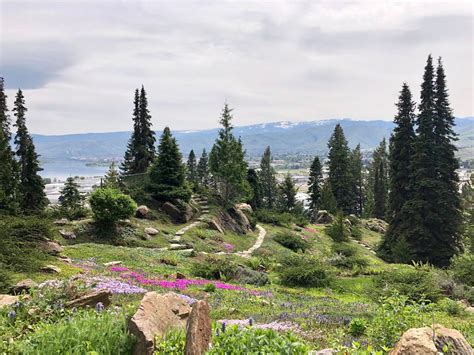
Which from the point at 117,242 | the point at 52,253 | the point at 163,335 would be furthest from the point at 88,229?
the point at 163,335

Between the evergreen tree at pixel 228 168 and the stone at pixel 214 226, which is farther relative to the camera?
the evergreen tree at pixel 228 168

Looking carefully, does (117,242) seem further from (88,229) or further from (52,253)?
(52,253)

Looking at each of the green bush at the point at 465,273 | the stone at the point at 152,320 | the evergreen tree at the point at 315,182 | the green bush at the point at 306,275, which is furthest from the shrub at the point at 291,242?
the evergreen tree at the point at 315,182

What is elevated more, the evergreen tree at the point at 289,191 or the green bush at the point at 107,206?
the green bush at the point at 107,206

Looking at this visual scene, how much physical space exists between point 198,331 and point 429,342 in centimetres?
297

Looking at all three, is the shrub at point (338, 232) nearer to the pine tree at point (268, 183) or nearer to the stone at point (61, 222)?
the stone at point (61, 222)

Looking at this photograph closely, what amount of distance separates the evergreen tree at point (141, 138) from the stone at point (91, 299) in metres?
51.4

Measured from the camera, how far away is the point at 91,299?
8047 millimetres

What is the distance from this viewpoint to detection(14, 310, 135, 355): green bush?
5.22 m

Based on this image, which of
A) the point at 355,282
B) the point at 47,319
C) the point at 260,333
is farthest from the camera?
the point at 355,282

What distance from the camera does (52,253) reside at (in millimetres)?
16312

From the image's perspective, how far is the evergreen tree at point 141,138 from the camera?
58941mm

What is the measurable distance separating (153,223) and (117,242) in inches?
266

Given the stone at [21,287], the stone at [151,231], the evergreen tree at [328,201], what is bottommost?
the evergreen tree at [328,201]
